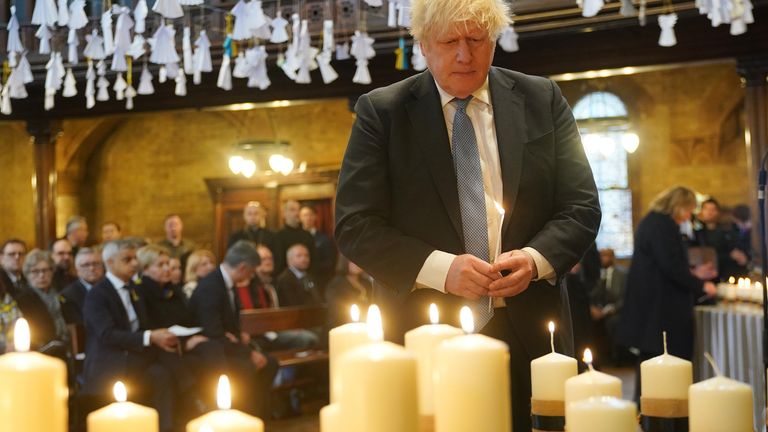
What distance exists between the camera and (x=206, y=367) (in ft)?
24.5

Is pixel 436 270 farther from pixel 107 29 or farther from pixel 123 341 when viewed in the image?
pixel 107 29

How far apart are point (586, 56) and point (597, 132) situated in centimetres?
496

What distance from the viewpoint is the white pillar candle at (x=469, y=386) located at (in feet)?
3.21

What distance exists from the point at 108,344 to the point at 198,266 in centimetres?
213

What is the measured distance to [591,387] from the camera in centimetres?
134

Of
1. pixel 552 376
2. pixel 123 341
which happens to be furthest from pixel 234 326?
pixel 552 376

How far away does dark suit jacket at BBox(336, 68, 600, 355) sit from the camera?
2.13 metres

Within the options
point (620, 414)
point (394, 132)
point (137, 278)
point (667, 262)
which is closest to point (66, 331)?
→ point (137, 278)

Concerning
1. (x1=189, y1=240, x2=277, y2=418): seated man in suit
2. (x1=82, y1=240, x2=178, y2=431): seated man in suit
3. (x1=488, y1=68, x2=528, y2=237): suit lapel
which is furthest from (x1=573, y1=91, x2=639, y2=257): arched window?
(x1=488, y1=68, x2=528, y2=237): suit lapel

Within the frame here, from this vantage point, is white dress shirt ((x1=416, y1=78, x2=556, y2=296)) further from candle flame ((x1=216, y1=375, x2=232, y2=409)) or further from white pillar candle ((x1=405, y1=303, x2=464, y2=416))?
candle flame ((x1=216, y1=375, x2=232, y2=409))

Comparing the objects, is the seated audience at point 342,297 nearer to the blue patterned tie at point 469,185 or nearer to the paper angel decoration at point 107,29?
the paper angel decoration at point 107,29

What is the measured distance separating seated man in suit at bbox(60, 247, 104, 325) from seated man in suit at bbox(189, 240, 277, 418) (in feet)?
3.17

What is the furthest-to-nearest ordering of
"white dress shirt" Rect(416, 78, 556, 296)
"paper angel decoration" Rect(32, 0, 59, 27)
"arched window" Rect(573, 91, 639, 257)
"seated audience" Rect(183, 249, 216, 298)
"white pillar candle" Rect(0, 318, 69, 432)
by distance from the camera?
"arched window" Rect(573, 91, 639, 257), "seated audience" Rect(183, 249, 216, 298), "paper angel decoration" Rect(32, 0, 59, 27), "white dress shirt" Rect(416, 78, 556, 296), "white pillar candle" Rect(0, 318, 69, 432)

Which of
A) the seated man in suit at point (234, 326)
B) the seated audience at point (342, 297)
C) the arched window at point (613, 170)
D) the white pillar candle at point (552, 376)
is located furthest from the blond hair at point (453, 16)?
the arched window at point (613, 170)
